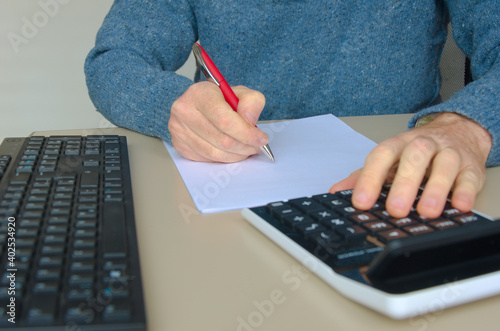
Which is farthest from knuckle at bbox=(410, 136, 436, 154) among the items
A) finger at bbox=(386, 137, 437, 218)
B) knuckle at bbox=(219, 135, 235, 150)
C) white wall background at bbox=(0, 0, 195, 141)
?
white wall background at bbox=(0, 0, 195, 141)

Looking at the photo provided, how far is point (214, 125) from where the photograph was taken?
0.59m

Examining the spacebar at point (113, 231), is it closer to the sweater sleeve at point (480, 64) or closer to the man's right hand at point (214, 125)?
the man's right hand at point (214, 125)

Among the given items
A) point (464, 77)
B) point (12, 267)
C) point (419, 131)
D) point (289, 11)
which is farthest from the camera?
point (464, 77)

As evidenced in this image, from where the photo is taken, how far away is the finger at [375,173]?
1.41 ft

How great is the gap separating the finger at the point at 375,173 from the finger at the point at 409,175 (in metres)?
0.01

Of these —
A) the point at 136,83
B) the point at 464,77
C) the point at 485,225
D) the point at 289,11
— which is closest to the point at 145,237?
the point at 485,225

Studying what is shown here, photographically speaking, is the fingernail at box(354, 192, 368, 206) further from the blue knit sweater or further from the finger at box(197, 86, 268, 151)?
the blue knit sweater

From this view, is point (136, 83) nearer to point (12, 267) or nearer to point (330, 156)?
point (330, 156)

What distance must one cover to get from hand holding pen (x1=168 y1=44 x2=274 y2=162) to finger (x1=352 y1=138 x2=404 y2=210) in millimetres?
153

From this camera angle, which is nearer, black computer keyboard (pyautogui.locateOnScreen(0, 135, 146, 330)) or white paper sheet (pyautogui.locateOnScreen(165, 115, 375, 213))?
black computer keyboard (pyautogui.locateOnScreen(0, 135, 146, 330))

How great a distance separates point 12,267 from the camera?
311 mm

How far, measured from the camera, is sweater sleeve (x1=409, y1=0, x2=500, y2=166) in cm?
59

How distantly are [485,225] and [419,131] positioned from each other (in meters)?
0.24

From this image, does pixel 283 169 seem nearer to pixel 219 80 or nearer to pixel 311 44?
pixel 219 80
